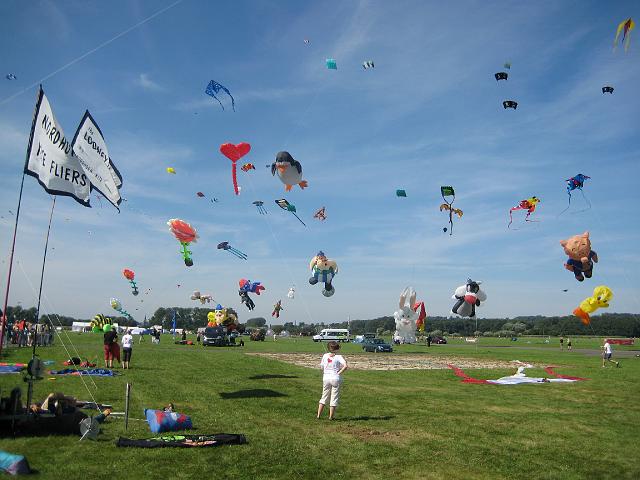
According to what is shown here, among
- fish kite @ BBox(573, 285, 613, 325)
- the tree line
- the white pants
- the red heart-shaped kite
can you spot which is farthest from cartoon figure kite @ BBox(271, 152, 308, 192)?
the tree line

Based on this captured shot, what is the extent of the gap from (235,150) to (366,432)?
1345cm

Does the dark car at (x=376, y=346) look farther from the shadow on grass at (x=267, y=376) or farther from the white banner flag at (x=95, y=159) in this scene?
the white banner flag at (x=95, y=159)

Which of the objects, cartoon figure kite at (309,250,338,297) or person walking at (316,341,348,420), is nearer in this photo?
person walking at (316,341,348,420)

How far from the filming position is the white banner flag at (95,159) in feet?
34.3

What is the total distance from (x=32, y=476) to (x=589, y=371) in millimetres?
26484

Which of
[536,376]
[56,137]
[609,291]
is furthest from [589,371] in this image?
[56,137]

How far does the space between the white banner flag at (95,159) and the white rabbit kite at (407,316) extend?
Answer: 41222 millimetres

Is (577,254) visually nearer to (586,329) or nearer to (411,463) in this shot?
(411,463)

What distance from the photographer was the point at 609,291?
36594mm

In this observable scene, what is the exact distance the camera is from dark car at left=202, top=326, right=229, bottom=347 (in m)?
45.1

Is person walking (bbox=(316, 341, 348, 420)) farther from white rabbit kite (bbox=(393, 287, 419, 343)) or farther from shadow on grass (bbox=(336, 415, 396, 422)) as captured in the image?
white rabbit kite (bbox=(393, 287, 419, 343))

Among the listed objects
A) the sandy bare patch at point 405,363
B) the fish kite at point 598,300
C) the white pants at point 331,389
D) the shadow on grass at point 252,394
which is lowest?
the sandy bare patch at point 405,363

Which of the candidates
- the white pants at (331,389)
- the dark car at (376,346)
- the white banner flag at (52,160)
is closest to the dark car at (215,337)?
the dark car at (376,346)

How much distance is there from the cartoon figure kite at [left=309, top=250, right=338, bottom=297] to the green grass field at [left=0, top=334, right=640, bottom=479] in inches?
427
